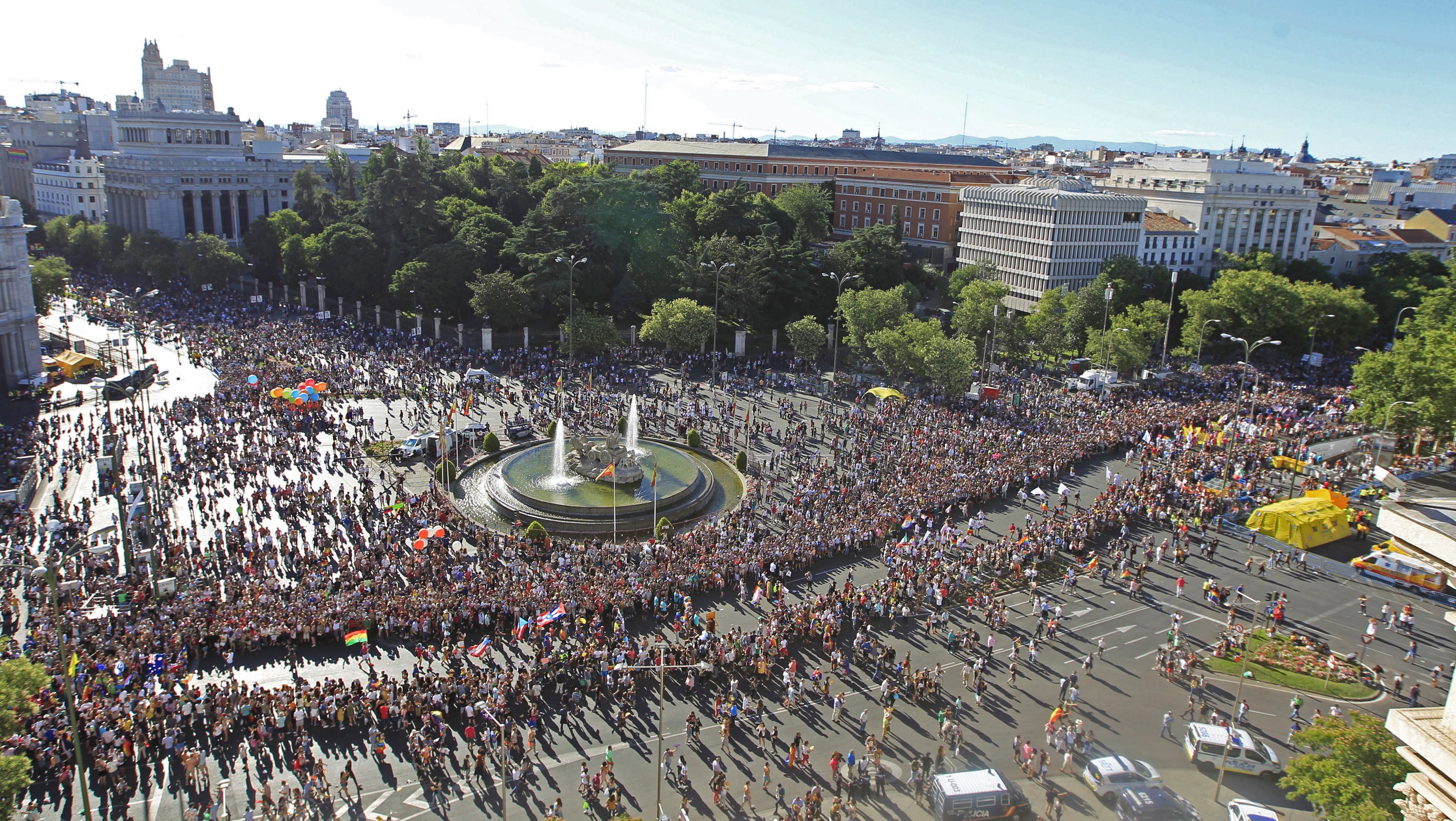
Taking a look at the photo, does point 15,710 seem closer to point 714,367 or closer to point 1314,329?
point 714,367

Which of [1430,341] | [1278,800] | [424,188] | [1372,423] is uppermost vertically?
[424,188]

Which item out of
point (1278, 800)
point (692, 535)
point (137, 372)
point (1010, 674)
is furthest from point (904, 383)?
point (137, 372)

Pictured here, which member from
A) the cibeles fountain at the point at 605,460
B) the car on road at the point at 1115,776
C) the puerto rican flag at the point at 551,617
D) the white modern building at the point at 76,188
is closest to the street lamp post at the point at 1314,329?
the cibeles fountain at the point at 605,460

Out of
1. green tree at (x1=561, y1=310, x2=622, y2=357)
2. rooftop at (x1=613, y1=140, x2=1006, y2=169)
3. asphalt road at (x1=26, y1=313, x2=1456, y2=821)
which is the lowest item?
asphalt road at (x1=26, y1=313, x2=1456, y2=821)

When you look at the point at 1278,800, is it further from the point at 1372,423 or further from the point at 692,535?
the point at 1372,423

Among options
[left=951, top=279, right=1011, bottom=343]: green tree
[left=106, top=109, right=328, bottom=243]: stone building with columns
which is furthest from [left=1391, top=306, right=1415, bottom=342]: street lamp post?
[left=106, top=109, right=328, bottom=243]: stone building with columns

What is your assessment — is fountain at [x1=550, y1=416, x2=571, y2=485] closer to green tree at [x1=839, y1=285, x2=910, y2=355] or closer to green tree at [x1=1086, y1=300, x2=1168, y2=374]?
green tree at [x1=839, y1=285, x2=910, y2=355]
